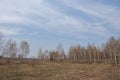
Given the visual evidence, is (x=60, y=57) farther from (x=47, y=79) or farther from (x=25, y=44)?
(x=47, y=79)

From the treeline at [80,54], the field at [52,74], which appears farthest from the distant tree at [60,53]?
the field at [52,74]

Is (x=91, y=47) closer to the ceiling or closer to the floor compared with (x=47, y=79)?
closer to the ceiling

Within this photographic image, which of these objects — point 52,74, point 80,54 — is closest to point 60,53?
point 80,54

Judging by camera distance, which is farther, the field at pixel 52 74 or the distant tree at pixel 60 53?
the distant tree at pixel 60 53

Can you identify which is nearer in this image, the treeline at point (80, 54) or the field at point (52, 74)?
the field at point (52, 74)

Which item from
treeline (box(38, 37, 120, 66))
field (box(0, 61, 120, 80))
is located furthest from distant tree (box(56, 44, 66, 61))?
field (box(0, 61, 120, 80))

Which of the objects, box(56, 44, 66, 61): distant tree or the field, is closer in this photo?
the field

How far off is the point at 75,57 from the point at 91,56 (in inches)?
216

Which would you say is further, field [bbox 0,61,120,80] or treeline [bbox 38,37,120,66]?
treeline [bbox 38,37,120,66]

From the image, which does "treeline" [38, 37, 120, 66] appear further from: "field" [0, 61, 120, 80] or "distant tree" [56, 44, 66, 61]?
"field" [0, 61, 120, 80]

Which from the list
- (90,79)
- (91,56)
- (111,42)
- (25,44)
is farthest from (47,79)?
(91,56)

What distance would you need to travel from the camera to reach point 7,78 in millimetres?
17219

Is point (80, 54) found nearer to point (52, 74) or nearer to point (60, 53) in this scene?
point (60, 53)

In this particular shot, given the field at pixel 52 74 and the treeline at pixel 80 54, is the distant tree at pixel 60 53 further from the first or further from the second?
the field at pixel 52 74
